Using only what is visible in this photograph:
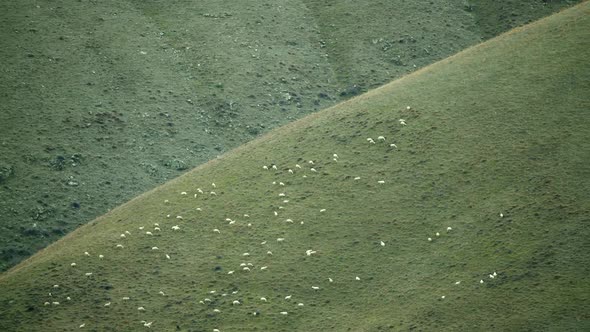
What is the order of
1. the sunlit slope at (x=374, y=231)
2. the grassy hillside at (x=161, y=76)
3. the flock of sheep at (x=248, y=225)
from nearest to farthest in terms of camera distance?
the sunlit slope at (x=374, y=231), the flock of sheep at (x=248, y=225), the grassy hillside at (x=161, y=76)

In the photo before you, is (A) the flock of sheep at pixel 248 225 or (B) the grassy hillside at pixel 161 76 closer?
(A) the flock of sheep at pixel 248 225

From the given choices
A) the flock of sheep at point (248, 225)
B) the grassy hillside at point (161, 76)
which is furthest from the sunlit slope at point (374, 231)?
the grassy hillside at point (161, 76)

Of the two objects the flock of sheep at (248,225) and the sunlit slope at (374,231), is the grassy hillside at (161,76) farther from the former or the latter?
the flock of sheep at (248,225)

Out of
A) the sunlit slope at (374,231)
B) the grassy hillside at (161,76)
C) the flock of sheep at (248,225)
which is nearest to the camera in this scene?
the sunlit slope at (374,231)

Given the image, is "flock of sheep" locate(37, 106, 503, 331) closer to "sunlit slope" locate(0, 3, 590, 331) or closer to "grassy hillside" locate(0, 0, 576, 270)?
"sunlit slope" locate(0, 3, 590, 331)

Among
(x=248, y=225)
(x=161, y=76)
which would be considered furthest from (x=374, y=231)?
(x=161, y=76)

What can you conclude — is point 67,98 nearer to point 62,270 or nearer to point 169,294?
point 62,270
